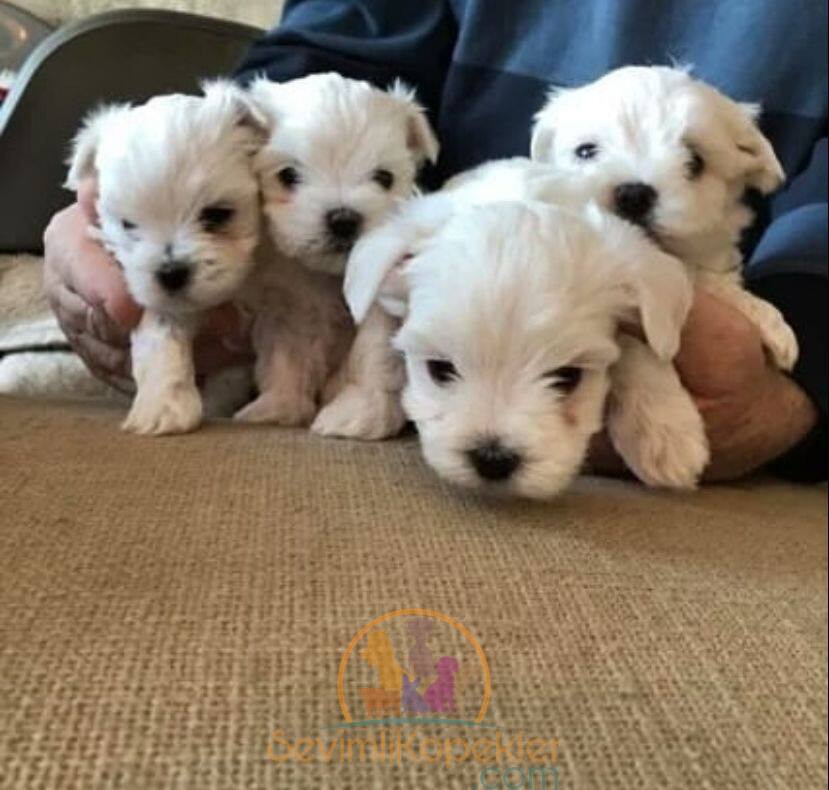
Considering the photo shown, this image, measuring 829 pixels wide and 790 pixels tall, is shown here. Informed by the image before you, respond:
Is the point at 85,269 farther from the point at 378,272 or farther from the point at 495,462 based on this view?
the point at 495,462

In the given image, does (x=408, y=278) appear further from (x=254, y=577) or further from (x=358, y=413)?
(x=254, y=577)

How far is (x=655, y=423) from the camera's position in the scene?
122 cm

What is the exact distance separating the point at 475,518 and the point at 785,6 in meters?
1.00

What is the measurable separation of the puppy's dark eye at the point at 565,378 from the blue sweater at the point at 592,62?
0.33 metres

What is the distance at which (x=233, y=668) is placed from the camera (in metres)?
0.71

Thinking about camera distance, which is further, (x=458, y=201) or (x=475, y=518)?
(x=458, y=201)

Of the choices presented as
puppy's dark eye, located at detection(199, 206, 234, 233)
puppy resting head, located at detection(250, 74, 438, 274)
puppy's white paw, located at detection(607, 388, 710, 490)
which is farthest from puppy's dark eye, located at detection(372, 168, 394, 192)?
puppy's white paw, located at detection(607, 388, 710, 490)

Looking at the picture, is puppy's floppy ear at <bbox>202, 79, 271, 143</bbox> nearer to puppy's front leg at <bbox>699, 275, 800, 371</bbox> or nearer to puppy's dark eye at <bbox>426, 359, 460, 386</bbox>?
puppy's dark eye at <bbox>426, 359, 460, 386</bbox>

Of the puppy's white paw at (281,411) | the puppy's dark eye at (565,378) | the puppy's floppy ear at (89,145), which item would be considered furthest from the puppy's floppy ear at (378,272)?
the puppy's floppy ear at (89,145)

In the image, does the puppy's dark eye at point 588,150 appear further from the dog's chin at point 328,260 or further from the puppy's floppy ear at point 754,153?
the dog's chin at point 328,260

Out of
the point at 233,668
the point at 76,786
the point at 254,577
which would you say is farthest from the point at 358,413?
the point at 76,786

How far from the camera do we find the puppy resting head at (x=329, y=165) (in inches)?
56.7

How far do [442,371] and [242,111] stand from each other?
0.60 meters

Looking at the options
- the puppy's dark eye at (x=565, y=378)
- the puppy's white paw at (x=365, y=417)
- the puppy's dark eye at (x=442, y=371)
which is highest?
the puppy's dark eye at (x=565, y=378)
